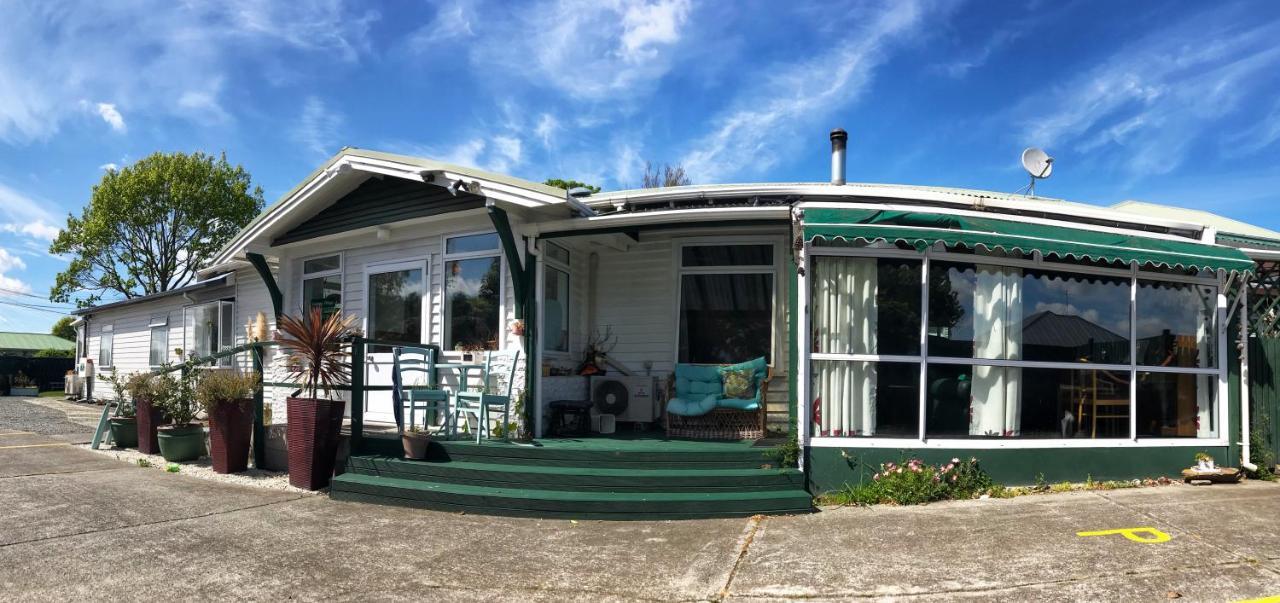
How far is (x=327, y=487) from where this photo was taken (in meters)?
7.22

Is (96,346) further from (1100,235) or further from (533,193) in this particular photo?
(1100,235)

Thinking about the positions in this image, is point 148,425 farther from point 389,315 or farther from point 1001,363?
point 1001,363

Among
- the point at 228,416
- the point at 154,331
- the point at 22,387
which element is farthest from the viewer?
the point at 22,387

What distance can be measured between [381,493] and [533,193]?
3213 millimetres

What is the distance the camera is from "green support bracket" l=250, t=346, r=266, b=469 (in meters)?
8.16

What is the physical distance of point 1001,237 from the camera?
6.27 m

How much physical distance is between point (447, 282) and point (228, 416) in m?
2.82

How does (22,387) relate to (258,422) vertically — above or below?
below

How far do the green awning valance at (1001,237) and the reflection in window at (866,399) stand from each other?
123 centimetres

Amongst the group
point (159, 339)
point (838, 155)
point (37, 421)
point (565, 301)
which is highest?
point (838, 155)

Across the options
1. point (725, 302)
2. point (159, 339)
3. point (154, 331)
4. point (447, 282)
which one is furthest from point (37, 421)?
point (725, 302)

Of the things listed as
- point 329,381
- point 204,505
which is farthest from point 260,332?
point 204,505

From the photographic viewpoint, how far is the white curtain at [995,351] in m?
6.94

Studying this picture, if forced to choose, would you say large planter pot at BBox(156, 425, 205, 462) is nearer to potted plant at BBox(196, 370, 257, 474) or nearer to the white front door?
potted plant at BBox(196, 370, 257, 474)
